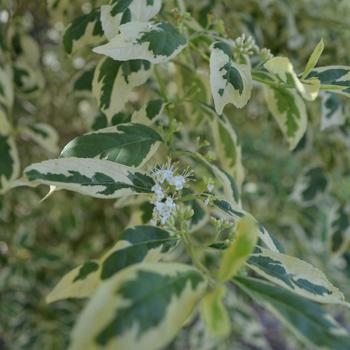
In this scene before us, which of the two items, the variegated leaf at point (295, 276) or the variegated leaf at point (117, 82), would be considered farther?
the variegated leaf at point (117, 82)

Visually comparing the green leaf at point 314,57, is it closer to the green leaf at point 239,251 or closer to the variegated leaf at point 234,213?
the variegated leaf at point 234,213

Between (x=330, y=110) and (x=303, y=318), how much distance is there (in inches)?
27.8

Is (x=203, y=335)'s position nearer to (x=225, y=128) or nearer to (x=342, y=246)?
(x=342, y=246)

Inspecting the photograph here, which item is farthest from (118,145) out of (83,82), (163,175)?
(83,82)

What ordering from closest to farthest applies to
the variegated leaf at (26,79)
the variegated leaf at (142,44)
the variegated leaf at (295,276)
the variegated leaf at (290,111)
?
the variegated leaf at (295,276) < the variegated leaf at (142,44) < the variegated leaf at (290,111) < the variegated leaf at (26,79)

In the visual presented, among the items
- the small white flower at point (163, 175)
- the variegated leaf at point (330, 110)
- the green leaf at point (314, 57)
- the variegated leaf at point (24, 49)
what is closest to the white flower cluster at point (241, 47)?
the green leaf at point (314, 57)

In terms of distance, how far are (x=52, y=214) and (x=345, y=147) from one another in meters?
0.94

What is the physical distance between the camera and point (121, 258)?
579mm

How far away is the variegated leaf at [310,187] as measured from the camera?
1.43 m

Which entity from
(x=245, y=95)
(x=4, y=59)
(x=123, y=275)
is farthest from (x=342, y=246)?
(x=123, y=275)

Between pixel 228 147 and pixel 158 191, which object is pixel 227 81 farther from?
pixel 228 147

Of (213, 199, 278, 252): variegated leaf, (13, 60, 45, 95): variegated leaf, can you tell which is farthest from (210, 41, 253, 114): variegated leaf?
(13, 60, 45, 95): variegated leaf

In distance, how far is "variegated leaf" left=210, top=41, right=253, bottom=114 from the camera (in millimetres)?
651

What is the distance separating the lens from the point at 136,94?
1.61 m
